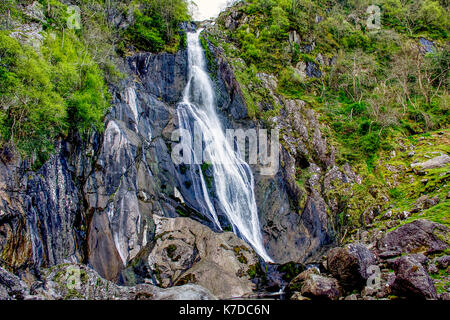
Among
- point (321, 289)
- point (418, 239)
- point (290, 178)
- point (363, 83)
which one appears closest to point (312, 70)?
point (363, 83)

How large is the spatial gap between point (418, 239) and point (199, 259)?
1009cm

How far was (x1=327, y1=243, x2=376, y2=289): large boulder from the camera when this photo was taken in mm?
10125

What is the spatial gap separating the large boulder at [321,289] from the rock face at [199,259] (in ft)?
11.4

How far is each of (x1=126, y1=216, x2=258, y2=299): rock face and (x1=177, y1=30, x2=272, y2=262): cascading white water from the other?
2935 millimetres

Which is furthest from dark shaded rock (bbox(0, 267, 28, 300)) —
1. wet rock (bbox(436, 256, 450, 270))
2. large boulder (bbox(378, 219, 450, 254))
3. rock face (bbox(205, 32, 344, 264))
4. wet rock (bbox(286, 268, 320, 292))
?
rock face (bbox(205, 32, 344, 264))

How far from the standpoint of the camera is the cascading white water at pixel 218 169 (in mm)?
18859

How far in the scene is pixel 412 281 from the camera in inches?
314

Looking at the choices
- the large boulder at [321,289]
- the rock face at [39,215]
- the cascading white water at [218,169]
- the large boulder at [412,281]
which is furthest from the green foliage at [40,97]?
the large boulder at [412,281]

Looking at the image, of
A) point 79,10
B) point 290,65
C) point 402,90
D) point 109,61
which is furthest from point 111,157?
point 402,90

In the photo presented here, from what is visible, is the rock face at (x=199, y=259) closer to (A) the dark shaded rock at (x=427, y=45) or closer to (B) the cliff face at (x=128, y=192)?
(B) the cliff face at (x=128, y=192)

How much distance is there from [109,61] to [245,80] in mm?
13658

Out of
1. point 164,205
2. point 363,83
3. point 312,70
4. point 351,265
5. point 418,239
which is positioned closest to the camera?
point 351,265

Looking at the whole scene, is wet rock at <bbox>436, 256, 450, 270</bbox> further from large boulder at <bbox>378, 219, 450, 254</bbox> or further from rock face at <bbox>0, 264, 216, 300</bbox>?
rock face at <bbox>0, 264, 216, 300</bbox>

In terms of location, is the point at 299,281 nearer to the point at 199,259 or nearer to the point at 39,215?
the point at 199,259
